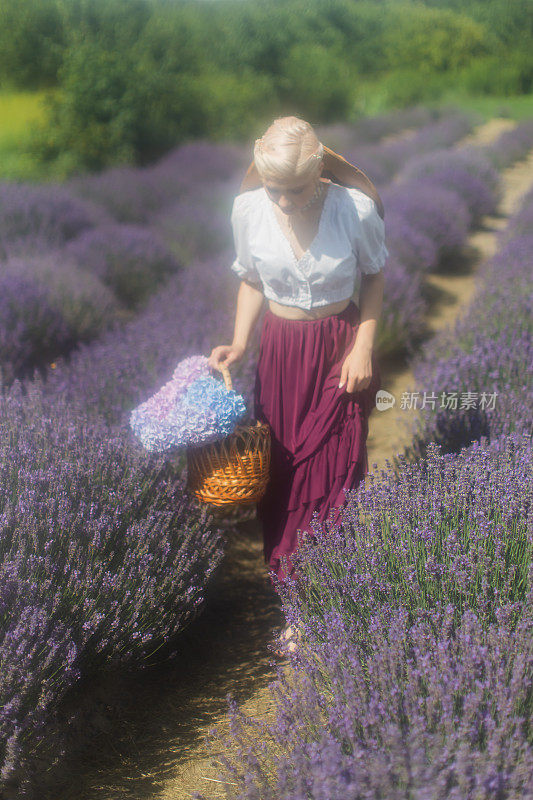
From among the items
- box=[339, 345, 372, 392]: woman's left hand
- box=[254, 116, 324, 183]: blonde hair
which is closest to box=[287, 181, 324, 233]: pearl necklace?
box=[254, 116, 324, 183]: blonde hair

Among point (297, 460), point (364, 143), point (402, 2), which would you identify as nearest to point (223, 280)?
point (297, 460)

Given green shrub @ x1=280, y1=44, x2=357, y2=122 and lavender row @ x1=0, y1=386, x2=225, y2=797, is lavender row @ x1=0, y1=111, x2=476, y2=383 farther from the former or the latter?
green shrub @ x1=280, y1=44, x2=357, y2=122

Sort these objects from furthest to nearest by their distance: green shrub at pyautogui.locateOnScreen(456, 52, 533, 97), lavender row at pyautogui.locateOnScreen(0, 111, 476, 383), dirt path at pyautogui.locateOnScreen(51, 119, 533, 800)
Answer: green shrub at pyautogui.locateOnScreen(456, 52, 533, 97), lavender row at pyautogui.locateOnScreen(0, 111, 476, 383), dirt path at pyautogui.locateOnScreen(51, 119, 533, 800)

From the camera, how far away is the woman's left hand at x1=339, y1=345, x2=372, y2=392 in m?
2.11

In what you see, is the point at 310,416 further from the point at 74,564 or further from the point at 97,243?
the point at 97,243

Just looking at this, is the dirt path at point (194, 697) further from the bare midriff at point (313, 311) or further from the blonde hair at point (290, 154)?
the blonde hair at point (290, 154)

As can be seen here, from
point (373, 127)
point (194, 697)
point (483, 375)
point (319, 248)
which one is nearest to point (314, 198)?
point (319, 248)

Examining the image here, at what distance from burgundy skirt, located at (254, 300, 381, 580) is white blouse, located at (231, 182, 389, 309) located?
11cm

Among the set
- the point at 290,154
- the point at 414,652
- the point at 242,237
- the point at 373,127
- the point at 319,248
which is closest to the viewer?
the point at 414,652

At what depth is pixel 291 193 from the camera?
1.91 meters

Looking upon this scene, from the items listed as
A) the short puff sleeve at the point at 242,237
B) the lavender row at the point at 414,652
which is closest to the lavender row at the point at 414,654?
the lavender row at the point at 414,652

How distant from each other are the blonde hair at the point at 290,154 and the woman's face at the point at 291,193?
0.02 meters

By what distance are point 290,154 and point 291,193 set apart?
0.11 metres

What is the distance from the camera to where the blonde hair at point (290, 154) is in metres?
1.84
